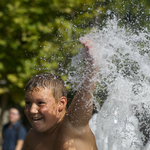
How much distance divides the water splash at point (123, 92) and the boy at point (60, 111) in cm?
21

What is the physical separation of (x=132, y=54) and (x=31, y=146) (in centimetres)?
114

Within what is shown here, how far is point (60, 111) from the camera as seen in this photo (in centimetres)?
224

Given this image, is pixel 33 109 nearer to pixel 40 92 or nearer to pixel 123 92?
pixel 40 92

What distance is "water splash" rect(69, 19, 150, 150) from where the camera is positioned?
8.14ft

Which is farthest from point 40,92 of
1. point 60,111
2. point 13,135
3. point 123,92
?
point 13,135

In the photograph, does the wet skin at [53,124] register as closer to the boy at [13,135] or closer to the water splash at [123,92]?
the water splash at [123,92]

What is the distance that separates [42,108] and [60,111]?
0.53 ft

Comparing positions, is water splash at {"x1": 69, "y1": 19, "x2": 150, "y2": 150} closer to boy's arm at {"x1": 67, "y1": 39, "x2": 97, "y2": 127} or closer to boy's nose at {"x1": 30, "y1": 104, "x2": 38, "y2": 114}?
boy's arm at {"x1": 67, "y1": 39, "x2": 97, "y2": 127}

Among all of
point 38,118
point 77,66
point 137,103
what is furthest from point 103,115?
point 38,118

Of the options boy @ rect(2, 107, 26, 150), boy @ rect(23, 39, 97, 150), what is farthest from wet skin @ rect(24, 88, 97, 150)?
boy @ rect(2, 107, 26, 150)

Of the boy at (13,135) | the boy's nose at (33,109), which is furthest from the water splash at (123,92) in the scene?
the boy at (13,135)

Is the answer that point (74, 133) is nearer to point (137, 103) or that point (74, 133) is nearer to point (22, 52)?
point (137, 103)

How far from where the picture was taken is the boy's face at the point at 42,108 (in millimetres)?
2135

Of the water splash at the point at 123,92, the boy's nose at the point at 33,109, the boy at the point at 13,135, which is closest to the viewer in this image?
the boy's nose at the point at 33,109
